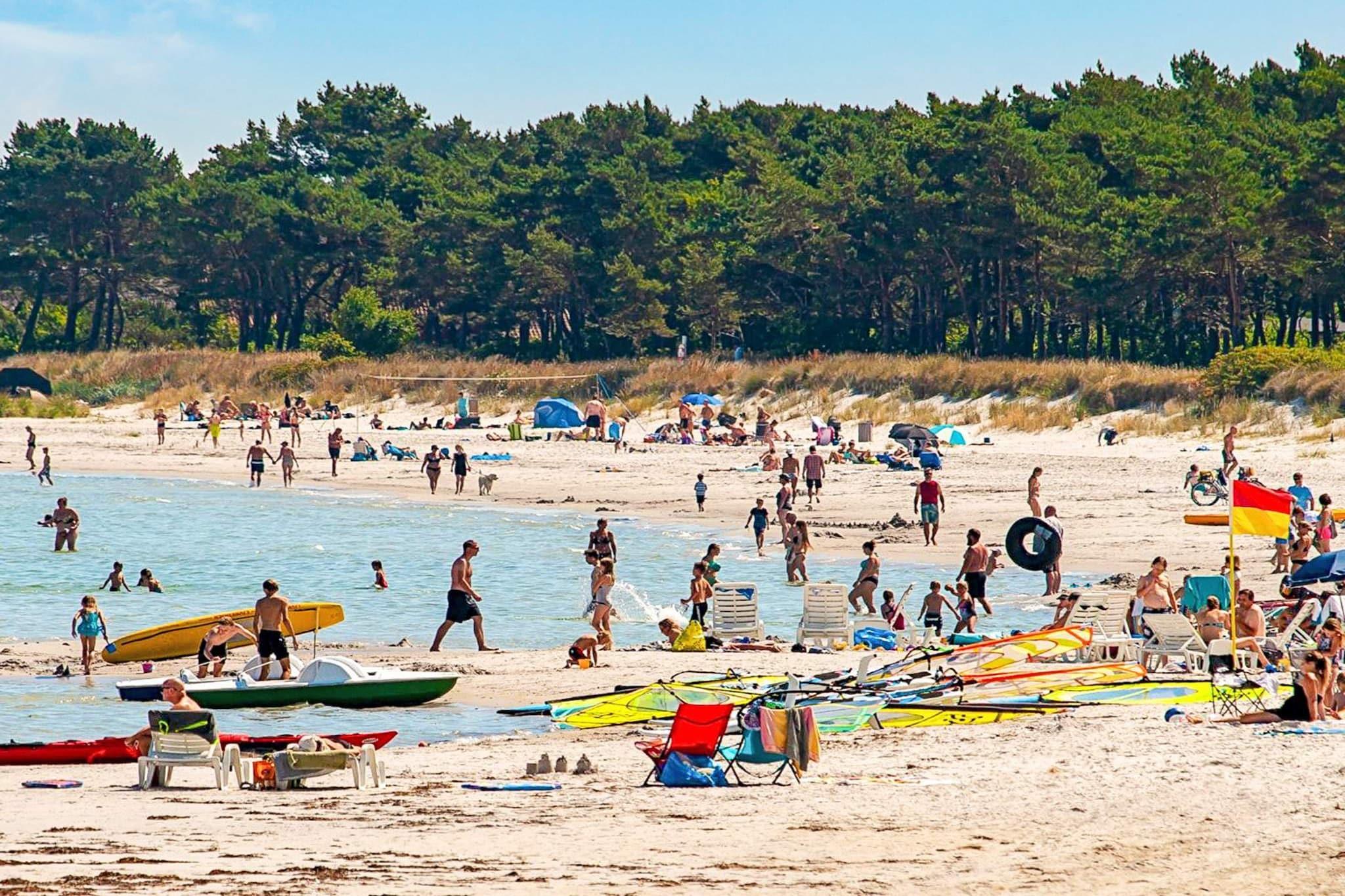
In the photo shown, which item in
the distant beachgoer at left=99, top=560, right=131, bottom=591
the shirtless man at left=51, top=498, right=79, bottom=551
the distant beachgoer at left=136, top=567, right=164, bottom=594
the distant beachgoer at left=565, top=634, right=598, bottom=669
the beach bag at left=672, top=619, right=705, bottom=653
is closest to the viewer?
the distant beachgoer at left=565, top=634, right=598, bottom=669

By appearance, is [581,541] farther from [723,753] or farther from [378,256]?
[378,256]

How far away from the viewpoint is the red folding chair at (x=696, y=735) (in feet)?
36.6

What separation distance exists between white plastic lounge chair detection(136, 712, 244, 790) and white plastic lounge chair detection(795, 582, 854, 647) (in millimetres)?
7628

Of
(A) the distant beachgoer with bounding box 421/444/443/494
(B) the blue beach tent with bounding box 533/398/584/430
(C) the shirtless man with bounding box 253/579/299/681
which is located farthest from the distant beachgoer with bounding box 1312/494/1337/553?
(B) the blue beach tent with bounding box 533/398/584/430

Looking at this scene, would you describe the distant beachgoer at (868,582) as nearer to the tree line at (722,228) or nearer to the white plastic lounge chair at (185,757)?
the white plastic lounge chair at (185,757)

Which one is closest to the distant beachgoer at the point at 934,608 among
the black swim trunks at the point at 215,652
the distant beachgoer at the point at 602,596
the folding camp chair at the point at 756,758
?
the distant beachgoer at the point at 602,596

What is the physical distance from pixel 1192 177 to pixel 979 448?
11953 millimetres

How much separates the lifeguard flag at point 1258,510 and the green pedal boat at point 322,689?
681 cm

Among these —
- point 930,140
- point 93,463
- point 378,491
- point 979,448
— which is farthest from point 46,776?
point 930,140

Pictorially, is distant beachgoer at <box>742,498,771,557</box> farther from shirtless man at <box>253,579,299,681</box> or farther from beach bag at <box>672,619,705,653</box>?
shirtless man at <box>253,579,299,681</box>

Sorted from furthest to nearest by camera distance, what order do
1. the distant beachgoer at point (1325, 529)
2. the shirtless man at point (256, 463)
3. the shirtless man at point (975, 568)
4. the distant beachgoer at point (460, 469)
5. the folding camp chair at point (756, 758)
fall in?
the shirtless man at point (256, 463) → the distant beachgoer at point (460, 469) → the distant beachgoer at point (1325, 529) → the shirtless man at point (975, 568) → the folding camp chair at point (756, 758)

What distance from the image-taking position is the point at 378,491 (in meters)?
39.6

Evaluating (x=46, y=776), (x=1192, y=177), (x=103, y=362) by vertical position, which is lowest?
(x=46, y=776)

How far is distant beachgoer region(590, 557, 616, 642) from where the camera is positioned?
59.4 feet
